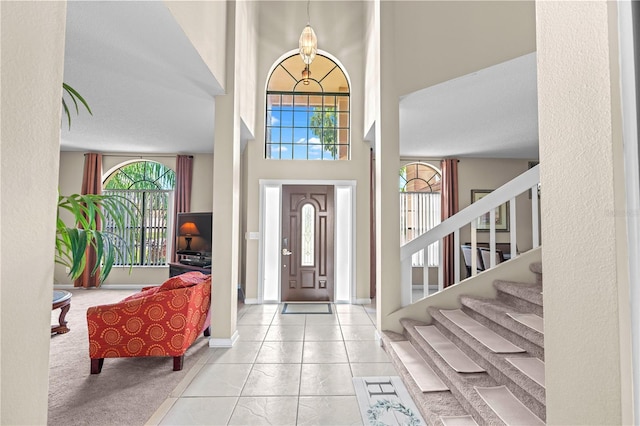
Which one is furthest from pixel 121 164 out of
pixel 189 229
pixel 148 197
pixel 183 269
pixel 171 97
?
pixel 171 97

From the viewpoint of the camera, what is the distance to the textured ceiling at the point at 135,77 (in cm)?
229

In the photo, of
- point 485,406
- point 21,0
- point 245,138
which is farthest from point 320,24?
point 485,406

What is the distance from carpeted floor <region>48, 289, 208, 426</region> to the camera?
7.13 ft

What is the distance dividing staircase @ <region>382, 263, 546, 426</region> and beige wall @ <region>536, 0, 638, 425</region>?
3.15ft

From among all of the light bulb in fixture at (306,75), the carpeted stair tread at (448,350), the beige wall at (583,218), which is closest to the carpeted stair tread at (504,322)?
the carpeted stair tread at (448,350)

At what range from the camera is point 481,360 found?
2268 mm

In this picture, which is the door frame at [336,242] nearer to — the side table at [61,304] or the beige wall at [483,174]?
the side table at [61,304]

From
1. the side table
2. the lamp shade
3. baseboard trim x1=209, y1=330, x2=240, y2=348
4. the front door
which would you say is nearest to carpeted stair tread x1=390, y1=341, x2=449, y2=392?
baseboard trim x1=209, y1=330, x2=240, y2=348

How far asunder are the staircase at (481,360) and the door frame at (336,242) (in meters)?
2.18

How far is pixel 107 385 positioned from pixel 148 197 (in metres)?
5.01

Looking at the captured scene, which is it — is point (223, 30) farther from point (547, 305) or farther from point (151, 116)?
point (547, 305)

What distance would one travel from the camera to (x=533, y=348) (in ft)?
6.78

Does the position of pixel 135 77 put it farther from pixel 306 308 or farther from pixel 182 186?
pixel 306 308

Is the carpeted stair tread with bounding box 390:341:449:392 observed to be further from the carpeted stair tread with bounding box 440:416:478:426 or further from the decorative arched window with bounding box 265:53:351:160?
the decorative arched window with bounding box 265:53:351:160
